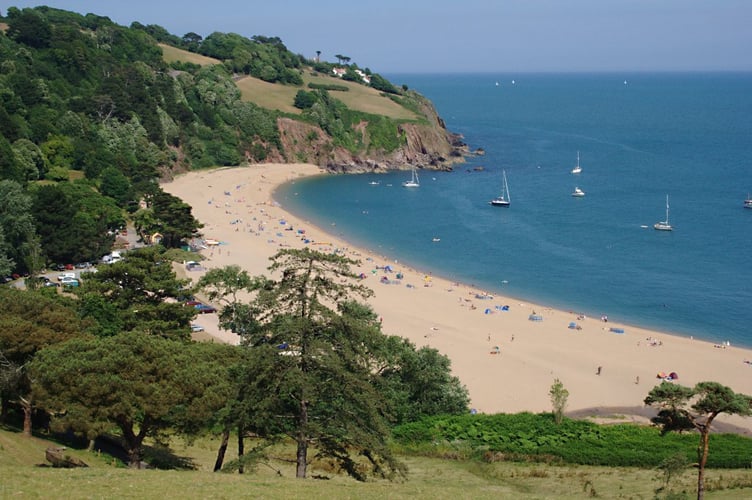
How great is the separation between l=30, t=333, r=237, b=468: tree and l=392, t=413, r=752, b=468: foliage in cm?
925

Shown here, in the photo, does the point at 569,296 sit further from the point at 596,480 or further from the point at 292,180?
the point at 292,180


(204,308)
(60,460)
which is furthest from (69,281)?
(60,460)

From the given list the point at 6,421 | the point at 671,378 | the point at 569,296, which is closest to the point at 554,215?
the point at 569,296

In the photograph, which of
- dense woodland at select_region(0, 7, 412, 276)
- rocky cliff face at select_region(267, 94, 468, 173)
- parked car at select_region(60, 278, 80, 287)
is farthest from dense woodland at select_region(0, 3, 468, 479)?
rocky cliff face at select_region(267, 94, 468, 173)

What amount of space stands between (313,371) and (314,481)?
2356 millimetres

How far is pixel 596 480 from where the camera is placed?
2308 centimetres

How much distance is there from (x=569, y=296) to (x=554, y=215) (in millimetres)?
26384

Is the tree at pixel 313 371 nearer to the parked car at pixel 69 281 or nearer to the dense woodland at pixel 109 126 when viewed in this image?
the parked car at pixel 69 281

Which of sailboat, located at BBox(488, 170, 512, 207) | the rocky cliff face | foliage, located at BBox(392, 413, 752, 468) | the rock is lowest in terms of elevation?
the rock

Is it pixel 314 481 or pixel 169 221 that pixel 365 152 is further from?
pixel 314 481

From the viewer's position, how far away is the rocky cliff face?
4146 inches

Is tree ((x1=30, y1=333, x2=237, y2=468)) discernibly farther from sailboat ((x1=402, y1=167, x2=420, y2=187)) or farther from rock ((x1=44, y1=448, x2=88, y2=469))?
sailboat ((x1=402, y1=167, x2=420, y2=187))

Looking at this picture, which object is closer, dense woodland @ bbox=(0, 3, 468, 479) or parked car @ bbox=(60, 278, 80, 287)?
dense woodland @ bbox=(0, 3, 468, 479)

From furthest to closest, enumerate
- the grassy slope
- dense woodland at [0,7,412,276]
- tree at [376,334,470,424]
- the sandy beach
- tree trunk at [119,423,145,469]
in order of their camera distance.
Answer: the grassy slope
dense woodland at [0,7,412,276]
the sandy beach
tree at [376,334,470,424]
tree trunk at [119,423,145,469]
